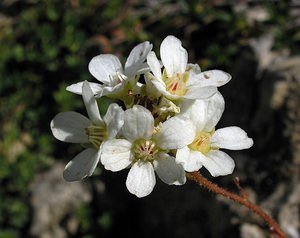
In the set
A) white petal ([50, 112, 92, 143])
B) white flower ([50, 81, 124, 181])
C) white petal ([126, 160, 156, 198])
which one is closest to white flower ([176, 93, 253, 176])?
white petal ([126, 160, 156, 198])

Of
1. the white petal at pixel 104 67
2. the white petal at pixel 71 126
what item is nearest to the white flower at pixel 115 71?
the white petal at pixel 104 67

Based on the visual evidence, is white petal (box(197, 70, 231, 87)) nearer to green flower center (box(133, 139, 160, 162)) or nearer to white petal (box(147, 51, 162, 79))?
white petal (box(147, 51, 162, 79))

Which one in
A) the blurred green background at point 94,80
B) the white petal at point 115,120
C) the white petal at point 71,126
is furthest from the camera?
the blurred green background at point 94,80

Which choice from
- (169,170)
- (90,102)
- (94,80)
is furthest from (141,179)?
(94,80)

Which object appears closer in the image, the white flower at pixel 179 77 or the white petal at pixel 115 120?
the white petal at pixel 115 120

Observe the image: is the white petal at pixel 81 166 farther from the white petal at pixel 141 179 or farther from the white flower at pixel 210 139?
the white flower at pixel 210 139

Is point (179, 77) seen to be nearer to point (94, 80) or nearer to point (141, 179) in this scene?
point (141, 179)

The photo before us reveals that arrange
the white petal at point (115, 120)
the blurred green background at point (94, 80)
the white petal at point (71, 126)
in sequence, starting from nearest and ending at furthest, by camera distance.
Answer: the white petal at point (115, 120), the white petal at point (71, 126), the blurred green background at point (94, 80)
